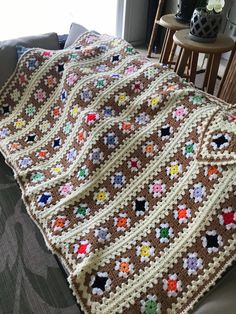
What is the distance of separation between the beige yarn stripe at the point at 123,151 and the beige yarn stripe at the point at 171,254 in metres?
0.34

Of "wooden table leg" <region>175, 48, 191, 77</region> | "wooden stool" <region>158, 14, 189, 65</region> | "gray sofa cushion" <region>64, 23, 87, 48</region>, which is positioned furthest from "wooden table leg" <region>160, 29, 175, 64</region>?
"gray sofa cushion" <region>64, 23, 87, 48</region>

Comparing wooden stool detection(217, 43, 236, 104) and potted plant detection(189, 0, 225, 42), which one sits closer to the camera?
potted plant detection(189, 0, 225, 42)

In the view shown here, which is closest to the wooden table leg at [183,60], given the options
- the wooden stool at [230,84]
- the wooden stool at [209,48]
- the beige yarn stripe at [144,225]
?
the wooden stool at [209,48]

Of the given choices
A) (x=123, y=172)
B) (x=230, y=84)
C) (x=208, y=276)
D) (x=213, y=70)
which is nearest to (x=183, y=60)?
(x=213, y=70)

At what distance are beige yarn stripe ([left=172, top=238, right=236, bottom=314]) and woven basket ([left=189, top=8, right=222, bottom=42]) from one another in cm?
133

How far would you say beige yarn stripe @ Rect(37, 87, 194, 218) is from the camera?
1.04 meters

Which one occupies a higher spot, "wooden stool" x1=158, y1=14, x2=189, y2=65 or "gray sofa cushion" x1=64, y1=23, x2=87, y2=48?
"gray sofa cushion" x1=64, y1=23, x2=87, y2=48

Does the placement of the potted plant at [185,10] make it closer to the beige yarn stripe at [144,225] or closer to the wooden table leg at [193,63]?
the wooden table leg at [193,63]

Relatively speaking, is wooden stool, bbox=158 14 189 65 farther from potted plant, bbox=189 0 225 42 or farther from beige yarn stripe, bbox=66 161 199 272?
beige yarn stripe, bbox=66 161 199 272

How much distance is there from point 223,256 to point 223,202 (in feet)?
0.48

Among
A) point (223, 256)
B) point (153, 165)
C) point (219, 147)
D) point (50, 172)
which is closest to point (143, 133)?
point (153, 165)

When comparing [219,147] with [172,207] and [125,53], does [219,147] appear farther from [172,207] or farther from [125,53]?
[125,53]

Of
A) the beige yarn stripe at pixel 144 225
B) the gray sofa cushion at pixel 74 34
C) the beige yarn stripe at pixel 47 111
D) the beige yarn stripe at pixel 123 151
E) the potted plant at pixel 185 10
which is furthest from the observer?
the potted plant at pixel 185 10

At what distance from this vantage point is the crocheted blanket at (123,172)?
82 centimetres
